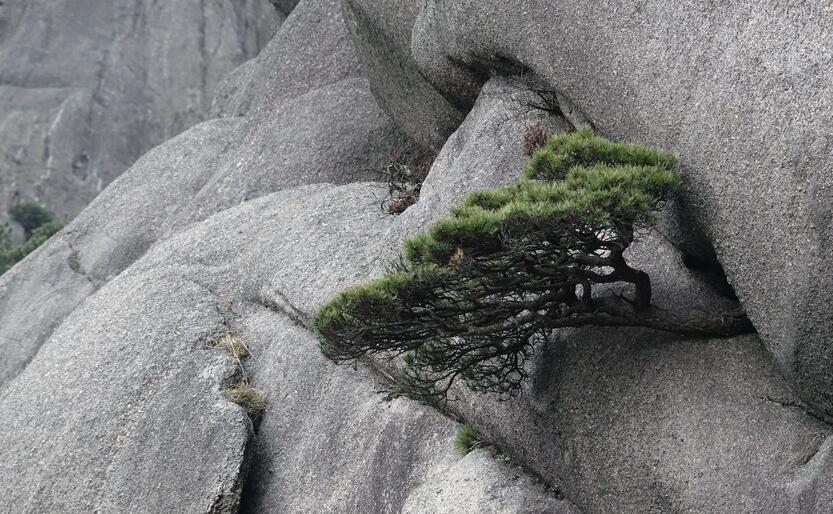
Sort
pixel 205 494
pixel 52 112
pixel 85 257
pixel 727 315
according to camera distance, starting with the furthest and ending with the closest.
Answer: pixel 52 112, pixel 85 257, pixel 205 494, pixel 727 315

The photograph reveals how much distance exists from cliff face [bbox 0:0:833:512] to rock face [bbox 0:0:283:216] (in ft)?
106

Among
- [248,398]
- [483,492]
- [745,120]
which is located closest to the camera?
[745,120]

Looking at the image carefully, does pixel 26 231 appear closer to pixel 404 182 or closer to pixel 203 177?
pixel 203 177

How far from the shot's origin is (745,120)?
8.36 meters

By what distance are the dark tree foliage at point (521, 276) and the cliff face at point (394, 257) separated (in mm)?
441

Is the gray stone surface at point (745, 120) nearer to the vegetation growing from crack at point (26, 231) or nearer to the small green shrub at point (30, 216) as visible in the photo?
the vegetation growing from crack at point (26, 231)

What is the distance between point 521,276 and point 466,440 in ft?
7.56

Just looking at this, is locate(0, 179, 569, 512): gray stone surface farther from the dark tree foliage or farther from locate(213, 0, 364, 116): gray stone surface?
locate(213, 0, 364, 116): gray stone surface

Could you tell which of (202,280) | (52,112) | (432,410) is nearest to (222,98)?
(202,280)

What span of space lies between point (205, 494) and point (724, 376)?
590cm

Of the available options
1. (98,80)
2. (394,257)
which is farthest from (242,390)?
(98,80)

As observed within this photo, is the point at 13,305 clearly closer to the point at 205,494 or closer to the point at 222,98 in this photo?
the point at 222,98

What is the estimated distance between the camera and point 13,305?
1992 centimetres

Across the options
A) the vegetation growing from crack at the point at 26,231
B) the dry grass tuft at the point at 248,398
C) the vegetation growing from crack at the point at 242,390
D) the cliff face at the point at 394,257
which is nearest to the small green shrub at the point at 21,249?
the vegetation growing from crack at the point at 26,231
